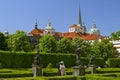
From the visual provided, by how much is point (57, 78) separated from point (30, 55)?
28.5 m

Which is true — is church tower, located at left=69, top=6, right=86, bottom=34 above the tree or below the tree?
above

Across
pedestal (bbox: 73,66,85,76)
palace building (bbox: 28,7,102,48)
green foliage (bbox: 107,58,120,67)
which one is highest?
palace building (bbox: 28,7,102,48)

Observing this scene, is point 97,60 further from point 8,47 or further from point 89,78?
point 89,78

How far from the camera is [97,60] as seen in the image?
6081 cm

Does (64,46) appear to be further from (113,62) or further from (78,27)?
(78,27)

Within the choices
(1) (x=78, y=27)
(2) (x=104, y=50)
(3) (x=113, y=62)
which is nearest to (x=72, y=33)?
(1) (x=78, y=27)

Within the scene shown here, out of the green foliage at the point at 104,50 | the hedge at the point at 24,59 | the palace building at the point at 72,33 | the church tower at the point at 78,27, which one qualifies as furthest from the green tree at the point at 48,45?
the church tower at the point at 78,27

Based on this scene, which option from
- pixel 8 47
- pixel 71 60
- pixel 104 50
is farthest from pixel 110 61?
pixel 8 47

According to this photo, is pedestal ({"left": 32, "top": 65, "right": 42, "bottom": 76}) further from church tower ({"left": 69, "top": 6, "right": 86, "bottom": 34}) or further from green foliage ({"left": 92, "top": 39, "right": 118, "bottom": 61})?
church tower ({"left": 69, "top": 6, "right": 86, "bottom": 34})

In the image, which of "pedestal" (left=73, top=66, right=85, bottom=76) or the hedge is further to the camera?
the hedge

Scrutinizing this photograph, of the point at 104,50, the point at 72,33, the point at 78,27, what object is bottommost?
the point at 104,50

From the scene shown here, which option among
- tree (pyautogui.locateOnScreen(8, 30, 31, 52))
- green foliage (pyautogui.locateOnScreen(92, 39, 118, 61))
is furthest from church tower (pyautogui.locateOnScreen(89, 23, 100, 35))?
tree (pyautogui.locateOnScreen(8, 30, 31, 52))

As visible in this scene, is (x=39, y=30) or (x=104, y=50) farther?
(x=39, y=30)

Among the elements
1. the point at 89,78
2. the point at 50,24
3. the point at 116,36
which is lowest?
the point at 89,78
